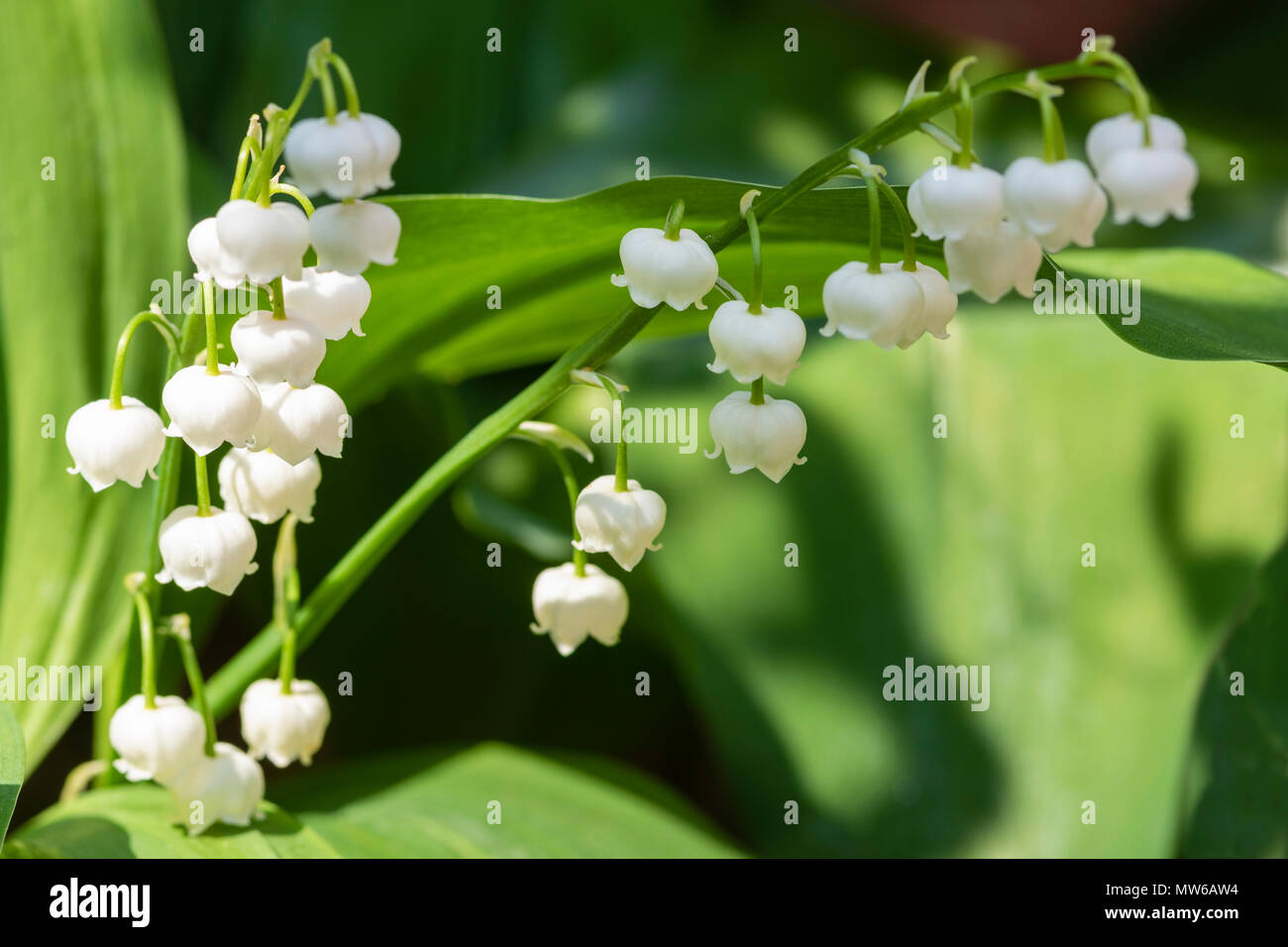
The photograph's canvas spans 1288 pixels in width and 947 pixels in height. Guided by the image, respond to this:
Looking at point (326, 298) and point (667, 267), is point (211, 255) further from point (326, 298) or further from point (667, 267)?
point (667, 267)

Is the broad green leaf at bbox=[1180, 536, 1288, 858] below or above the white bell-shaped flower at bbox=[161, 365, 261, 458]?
below

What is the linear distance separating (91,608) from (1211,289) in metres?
0.72

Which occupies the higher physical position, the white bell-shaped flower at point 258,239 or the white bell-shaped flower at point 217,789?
the white bell-shaped flower at point 258,239

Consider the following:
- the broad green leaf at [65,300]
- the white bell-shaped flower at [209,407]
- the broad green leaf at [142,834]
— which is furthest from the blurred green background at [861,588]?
the white bell-shaped flower at [209,407]

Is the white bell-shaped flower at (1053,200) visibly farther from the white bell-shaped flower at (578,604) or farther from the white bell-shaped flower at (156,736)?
the white bell-shaped flower at (156,736)

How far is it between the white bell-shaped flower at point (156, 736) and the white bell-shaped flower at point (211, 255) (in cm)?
24

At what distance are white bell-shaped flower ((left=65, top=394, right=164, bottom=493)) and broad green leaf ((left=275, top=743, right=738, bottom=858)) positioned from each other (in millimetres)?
281

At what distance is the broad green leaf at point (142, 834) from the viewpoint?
0.64 m

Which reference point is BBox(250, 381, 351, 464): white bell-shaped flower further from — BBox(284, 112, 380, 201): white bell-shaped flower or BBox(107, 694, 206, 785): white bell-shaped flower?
BBox(107, 694, 206, 785): white bell-shaped flower

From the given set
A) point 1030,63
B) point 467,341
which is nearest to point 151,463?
point 467,341

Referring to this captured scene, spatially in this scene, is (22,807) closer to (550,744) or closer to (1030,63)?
(550,744)

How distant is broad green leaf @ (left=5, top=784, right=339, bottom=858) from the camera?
0.64 m

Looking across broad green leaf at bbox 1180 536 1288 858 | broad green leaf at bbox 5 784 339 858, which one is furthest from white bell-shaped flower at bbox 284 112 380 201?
broad green leaf at bbox 1180 536 1288 858
